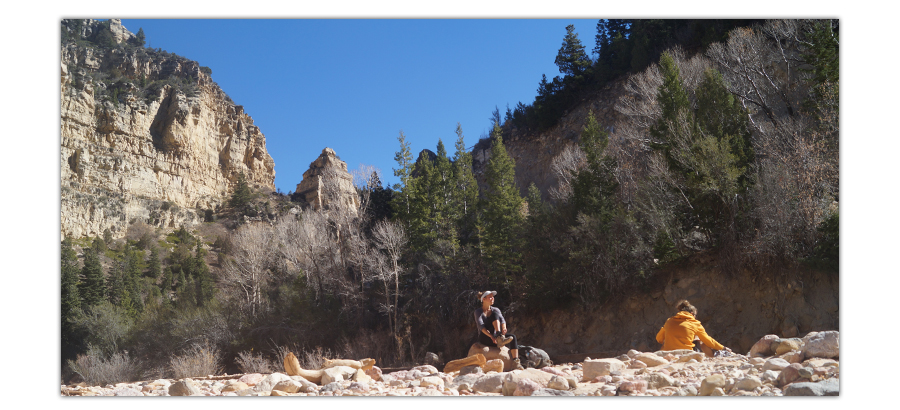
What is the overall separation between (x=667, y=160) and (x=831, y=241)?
6.30 meters

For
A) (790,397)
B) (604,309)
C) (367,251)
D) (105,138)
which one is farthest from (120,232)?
(790,397)

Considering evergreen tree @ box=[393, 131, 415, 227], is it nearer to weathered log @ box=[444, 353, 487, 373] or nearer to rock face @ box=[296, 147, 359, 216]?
rock face @ box=[296, 147, 359, 216]

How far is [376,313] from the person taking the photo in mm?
27516

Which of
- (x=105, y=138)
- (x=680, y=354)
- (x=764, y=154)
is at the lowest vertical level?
(x=680, y=354)

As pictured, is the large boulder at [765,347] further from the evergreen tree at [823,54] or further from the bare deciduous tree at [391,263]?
the bare deciduous tree at [391,263]

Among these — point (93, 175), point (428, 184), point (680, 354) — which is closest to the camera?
point (680, 354)

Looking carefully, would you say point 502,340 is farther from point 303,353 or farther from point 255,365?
point 303,353

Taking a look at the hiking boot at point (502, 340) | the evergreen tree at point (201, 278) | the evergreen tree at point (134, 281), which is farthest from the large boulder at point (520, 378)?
the evergreen tree at point (134, 281)

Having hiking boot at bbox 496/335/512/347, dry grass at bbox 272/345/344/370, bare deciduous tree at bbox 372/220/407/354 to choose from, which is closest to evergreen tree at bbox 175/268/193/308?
dry grass at bbox 272/345/344/370

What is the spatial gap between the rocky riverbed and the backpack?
5.33 feet

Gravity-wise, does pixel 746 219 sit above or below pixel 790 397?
above

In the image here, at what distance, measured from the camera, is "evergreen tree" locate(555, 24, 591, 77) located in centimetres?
4131

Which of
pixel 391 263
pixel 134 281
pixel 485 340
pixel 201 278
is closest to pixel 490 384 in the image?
pixel 485 340

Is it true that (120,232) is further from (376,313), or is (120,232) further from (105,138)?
(376,313)
